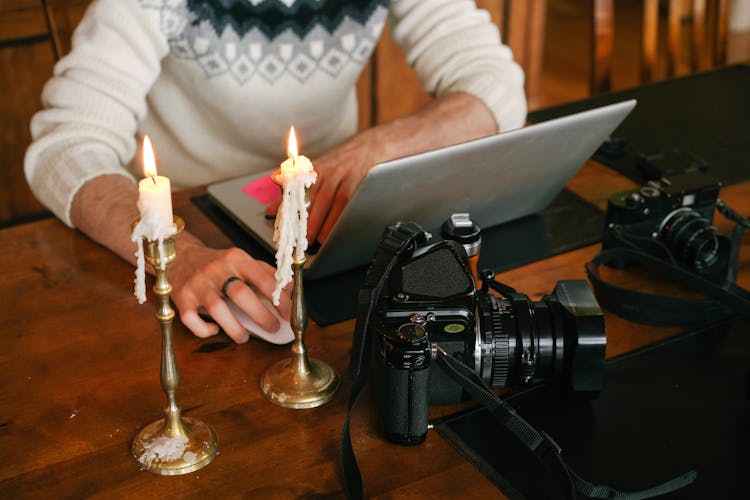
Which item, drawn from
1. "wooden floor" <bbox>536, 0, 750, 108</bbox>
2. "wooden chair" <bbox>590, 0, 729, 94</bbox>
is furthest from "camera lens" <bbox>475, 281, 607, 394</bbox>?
"wooden floor" <bbox>536, 0, 750, 108</bbox>

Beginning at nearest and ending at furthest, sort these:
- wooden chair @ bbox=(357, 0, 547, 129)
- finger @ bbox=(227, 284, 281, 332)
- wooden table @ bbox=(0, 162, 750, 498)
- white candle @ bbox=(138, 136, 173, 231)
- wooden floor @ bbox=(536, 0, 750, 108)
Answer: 1. white candle @ bbox=(138, 136, 173, 231)
2. wooden table @ bbox=(0, 162, 750, 498)
3. finger @ bbox=(227, 284, 281, 332)
4. wooden chair @ bbox=(357, 0, 547, 129)
5. wooden floor @ bbox=(536, 0, 750, 108)

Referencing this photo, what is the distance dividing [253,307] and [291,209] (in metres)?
0.22

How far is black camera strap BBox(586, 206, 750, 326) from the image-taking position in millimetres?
958

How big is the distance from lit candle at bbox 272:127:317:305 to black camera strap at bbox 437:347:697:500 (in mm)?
167

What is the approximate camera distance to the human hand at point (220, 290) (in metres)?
0.92

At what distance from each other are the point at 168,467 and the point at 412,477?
212 millimetres

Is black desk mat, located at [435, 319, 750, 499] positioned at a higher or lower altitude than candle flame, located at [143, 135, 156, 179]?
lower

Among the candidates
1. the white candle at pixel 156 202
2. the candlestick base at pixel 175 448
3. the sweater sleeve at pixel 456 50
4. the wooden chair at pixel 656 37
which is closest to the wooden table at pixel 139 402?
the candlestick base at pixel 175 448

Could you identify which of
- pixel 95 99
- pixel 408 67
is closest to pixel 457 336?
pixel 95 99

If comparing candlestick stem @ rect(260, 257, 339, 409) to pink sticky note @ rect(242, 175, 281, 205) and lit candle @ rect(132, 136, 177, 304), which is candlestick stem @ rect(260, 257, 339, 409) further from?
pink sticky note @ rect(242, 175, 281, 205)

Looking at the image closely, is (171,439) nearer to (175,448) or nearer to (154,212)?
(175,448)

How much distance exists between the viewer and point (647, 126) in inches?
A: 57.3

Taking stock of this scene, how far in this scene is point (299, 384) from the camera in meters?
0.85

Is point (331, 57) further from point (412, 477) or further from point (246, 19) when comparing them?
point (412, 477)
